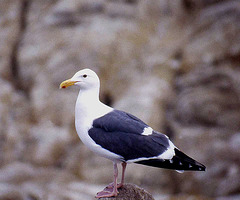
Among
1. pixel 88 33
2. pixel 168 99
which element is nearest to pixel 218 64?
pixel 168 99

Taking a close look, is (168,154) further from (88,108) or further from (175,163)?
Answer: (88,108)

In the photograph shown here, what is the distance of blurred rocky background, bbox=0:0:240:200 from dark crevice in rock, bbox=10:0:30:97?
0.03 metres

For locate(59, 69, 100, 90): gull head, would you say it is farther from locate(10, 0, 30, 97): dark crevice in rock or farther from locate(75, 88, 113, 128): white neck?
locate(10, 0, 30, 97): dark crevice in rock

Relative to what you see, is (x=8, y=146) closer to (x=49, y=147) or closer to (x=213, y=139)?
(x=49, y=147)

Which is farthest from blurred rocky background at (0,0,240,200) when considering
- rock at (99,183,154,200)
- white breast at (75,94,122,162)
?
white breast at (75,94,122,162)

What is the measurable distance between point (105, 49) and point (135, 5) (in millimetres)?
1209

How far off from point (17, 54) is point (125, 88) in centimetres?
258

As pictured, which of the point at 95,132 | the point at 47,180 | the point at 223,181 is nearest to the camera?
the point at 95,132

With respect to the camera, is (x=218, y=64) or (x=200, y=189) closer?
(x=200, y=189)

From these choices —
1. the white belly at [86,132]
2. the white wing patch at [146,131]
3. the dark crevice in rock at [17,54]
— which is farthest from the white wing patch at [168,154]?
the dark crevice in rock at [17,54]

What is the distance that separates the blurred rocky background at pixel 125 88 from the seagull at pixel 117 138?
11.9 ft

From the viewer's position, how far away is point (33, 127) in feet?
24.5

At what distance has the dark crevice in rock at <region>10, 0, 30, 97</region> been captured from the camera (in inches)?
318

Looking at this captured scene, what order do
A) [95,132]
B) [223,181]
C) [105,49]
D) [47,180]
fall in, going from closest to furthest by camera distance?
[95,132] < [223,181] < [47,180] < [105,49]
